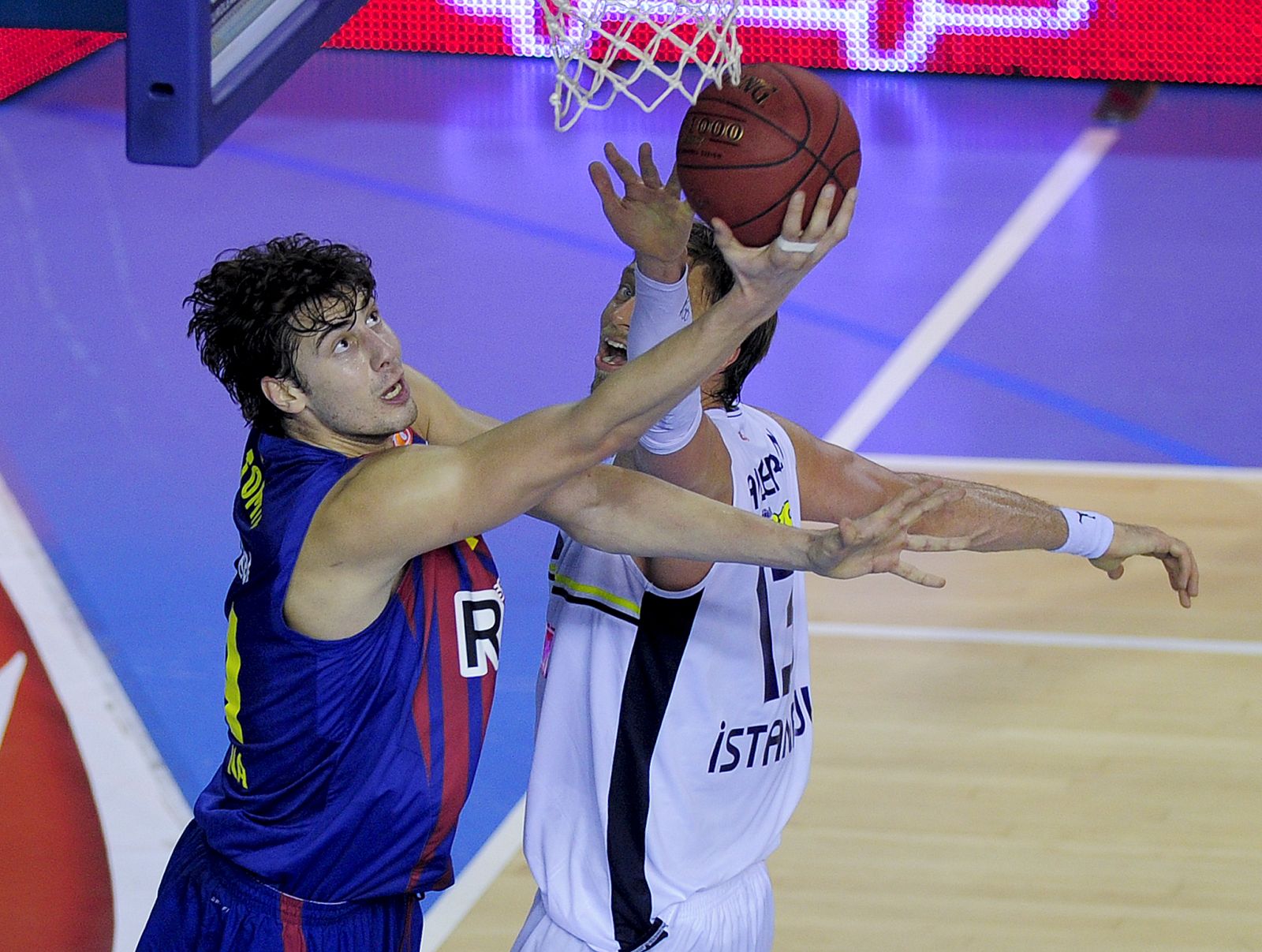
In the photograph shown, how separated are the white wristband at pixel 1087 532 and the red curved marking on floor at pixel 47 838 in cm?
273

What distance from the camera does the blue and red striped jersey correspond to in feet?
9.97

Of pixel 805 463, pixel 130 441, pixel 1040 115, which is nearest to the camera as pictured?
pixel 805 463

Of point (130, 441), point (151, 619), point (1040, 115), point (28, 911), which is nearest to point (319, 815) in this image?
point (28, 911)

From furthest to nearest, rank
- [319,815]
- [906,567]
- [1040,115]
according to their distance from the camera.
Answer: [1040,115]
[319,815]
[906,567]

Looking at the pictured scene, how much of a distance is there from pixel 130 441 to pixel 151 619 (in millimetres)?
1580

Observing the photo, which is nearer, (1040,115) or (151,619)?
(151,619)

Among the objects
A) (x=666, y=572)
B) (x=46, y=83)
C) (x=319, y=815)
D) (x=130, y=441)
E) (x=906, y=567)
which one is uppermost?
(x=906, y=567)

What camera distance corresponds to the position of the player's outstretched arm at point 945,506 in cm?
359

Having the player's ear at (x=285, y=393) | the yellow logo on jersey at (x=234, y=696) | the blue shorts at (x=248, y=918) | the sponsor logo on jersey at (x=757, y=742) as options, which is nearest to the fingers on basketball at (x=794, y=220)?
the player's ear at (x=285, y=393)

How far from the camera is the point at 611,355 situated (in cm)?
333

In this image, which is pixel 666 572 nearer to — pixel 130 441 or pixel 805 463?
pixel 805 463

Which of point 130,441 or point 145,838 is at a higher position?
point 145,838

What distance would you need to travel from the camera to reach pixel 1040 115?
1188 centimetres

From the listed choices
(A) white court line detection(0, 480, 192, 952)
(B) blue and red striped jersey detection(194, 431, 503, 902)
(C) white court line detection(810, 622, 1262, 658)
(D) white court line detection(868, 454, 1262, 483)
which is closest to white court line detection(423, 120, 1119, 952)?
(D) white court line detection(868, 454, 1262, 483)
